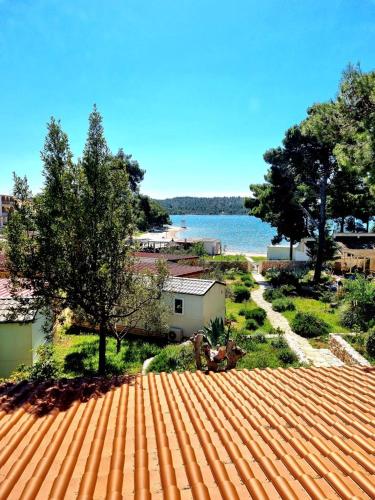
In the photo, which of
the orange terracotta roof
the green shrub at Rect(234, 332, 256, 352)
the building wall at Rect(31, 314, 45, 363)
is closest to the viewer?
the orange terracotta roof

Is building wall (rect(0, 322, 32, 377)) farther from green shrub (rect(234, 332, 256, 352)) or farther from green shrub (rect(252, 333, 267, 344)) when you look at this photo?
green shrub (rect(252, 333, 267, 344))

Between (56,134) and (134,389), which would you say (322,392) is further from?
(56,134)

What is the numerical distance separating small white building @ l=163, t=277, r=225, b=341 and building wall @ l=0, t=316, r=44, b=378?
785cm

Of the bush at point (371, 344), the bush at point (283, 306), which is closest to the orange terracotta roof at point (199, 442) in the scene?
the bush at point (371, 344)

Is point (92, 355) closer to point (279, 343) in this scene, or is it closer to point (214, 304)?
point (214, 304)

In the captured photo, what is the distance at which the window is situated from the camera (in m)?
20.6

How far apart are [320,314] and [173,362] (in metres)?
13.4

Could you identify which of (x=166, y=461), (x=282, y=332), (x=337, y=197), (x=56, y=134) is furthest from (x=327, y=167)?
(x=166, y=461)

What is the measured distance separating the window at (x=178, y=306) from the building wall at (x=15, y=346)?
28.7 ft

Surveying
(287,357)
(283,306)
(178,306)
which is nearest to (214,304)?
(178,306)

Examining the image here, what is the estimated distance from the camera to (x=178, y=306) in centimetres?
2078

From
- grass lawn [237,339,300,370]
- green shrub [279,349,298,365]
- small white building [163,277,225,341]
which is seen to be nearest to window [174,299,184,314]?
small white building [163,277,225,341]

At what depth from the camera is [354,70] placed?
12.4m

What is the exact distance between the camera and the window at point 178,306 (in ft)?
67.6
